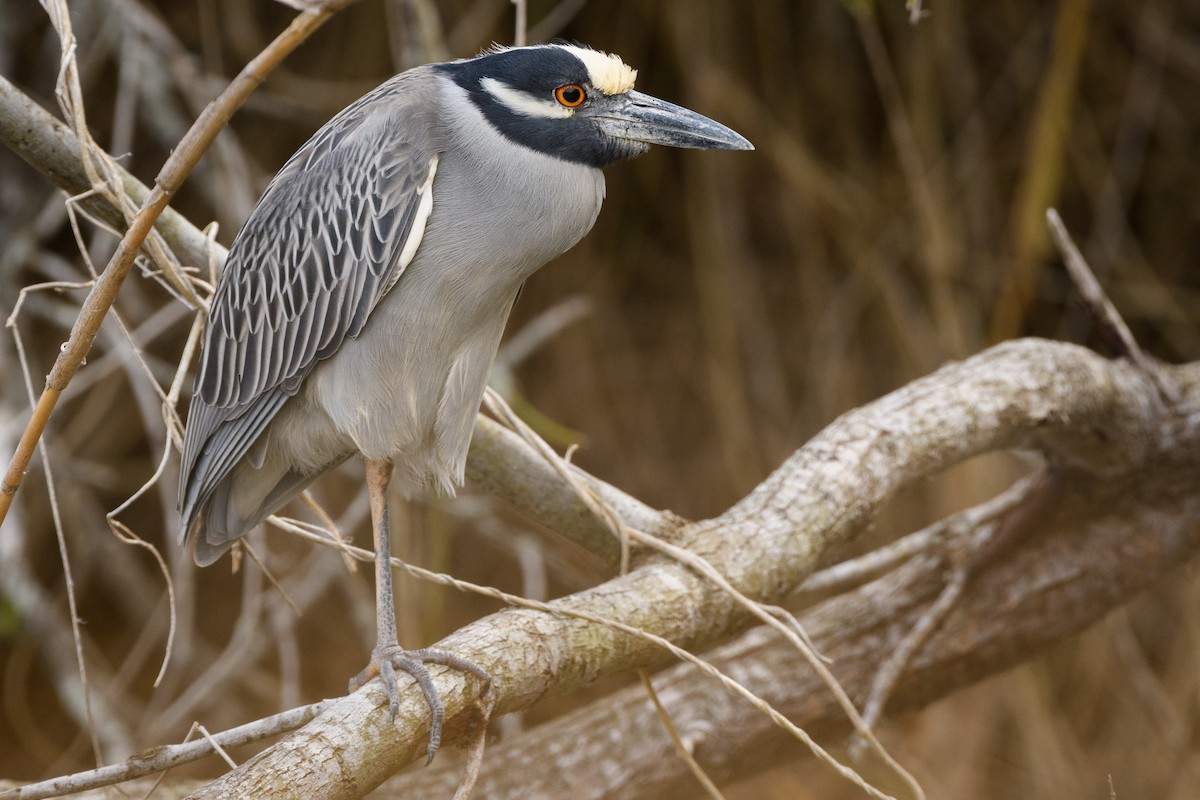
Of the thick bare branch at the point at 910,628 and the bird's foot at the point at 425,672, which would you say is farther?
the thick bare branch at the point at 910,628

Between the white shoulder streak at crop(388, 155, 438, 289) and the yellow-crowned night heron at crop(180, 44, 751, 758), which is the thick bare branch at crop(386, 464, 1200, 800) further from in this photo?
the white shoulder streak at crop(388, 155, 438, 289)

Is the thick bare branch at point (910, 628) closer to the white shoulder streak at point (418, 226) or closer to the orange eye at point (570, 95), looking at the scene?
the white shoulder streak at point (418, 226)

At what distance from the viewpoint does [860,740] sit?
6.26 ft

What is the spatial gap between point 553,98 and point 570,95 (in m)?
0.02

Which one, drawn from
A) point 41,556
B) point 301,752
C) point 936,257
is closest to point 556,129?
point 301,752

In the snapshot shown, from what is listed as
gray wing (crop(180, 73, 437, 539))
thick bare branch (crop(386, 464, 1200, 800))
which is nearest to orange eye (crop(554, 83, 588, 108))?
gray wing (crop(180, 73, 437, 539))

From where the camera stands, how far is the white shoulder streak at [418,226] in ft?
4.72

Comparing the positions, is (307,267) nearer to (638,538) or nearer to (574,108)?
(574,108)

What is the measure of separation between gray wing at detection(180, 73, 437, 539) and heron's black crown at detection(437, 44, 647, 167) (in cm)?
10

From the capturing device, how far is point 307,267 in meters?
1.58

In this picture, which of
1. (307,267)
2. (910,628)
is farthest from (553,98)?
(910,628)

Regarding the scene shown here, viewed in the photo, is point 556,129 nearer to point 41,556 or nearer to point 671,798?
point 671,798

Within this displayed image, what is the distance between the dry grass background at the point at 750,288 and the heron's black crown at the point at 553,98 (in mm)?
1187

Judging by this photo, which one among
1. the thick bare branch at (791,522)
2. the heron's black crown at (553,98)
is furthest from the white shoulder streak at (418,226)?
the thick bare branch at (791,522)
